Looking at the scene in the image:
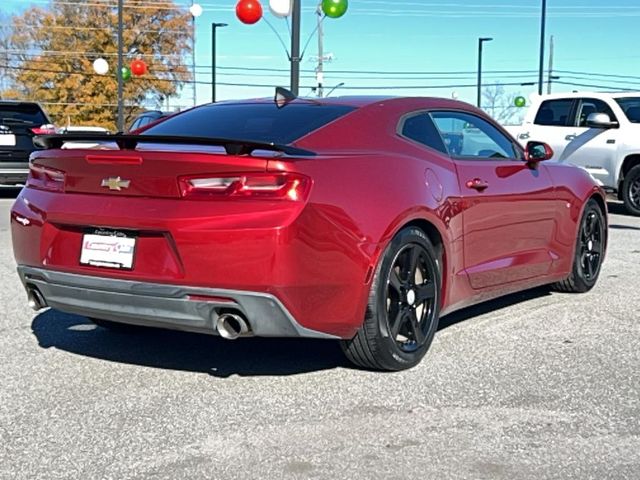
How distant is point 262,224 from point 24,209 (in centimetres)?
144

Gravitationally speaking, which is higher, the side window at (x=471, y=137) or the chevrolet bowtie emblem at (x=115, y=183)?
the side window at (x=471, y=137)

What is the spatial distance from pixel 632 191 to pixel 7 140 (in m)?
10.2

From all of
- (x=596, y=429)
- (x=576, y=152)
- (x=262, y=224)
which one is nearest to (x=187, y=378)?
(x=262, y=224)

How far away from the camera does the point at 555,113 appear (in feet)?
42.0

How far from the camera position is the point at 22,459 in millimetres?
3059

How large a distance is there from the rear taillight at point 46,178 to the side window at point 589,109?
1001 centimetres

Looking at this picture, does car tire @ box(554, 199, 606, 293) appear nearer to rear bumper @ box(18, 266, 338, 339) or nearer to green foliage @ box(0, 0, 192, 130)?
rear bumper @ box(18, 266, 338, 339)

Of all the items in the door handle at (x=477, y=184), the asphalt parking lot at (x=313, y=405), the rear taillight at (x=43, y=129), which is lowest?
the asphalt parking lot at (x=313, y=405)

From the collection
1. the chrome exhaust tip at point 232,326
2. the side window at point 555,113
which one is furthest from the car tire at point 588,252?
the side window at point 555,113

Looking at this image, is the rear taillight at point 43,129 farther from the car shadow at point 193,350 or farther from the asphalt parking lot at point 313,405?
the car shadow at point 193,350

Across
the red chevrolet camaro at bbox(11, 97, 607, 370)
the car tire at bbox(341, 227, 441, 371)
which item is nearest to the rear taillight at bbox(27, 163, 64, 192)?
the red chevrolet camaro at bbox(11, 97, 607, 370)

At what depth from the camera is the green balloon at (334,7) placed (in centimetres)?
1359

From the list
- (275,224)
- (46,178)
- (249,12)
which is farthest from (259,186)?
(249,12)

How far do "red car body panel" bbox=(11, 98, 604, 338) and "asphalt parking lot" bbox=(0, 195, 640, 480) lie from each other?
44 centimetres
